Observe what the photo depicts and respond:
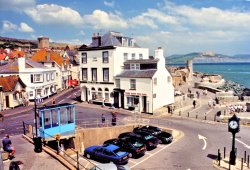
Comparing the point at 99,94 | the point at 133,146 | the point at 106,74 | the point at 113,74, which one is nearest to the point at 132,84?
the point at 113,74

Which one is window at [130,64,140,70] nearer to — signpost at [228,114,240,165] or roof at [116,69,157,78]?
roof at [116,69,157,78]

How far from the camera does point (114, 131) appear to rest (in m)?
31.8

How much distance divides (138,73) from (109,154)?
20736 mm

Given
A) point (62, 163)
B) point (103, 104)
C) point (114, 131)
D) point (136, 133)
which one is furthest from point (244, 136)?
point (103, 104)

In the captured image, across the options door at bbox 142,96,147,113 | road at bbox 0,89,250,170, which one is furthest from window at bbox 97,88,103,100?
door at bbox 142,96,147,113

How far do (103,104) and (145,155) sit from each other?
2126cm

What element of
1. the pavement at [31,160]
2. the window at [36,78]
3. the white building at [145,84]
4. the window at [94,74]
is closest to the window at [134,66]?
the white building at [145,84]

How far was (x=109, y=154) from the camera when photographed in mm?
22625

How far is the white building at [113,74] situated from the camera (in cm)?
4078

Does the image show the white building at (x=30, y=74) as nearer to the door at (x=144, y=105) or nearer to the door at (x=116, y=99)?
the door at (x=116, y=99)

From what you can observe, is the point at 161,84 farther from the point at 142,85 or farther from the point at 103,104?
the point at 103,104

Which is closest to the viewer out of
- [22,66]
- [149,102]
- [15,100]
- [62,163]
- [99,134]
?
[62,163]

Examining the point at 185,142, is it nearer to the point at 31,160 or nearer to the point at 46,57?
the point at 31,160

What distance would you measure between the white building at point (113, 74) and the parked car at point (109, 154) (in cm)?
1735
